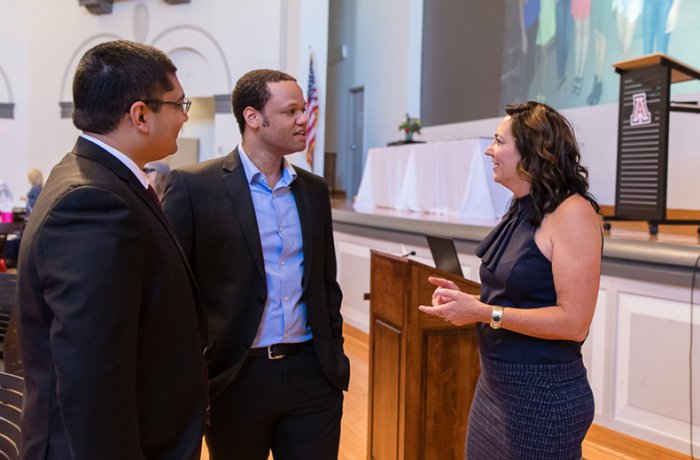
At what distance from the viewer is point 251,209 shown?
210cm

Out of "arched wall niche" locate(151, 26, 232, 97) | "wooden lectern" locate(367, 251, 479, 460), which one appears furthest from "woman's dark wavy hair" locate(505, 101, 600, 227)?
"arched wall niche" locate(151, 26, 232, 97)

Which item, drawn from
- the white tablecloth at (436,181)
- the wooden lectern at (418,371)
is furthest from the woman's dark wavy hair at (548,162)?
the white tablecloth at (436,181)

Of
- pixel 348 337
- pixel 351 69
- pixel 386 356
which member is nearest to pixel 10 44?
pixel 351 69

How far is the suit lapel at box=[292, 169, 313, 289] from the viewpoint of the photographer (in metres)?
2.15

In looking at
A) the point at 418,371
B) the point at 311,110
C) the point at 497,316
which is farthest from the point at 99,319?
the point at 311,110

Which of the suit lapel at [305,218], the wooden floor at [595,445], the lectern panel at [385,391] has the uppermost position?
the suit lapel at [305,218]

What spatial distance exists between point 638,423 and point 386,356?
1.69 m

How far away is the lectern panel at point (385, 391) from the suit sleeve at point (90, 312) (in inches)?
65.3

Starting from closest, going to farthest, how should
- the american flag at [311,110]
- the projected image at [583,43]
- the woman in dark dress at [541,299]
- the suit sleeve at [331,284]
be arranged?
the woman in dark dress at [541,299], the suit sleeve at [331,284], the projected image at [583,43], the american flag at [311,110]

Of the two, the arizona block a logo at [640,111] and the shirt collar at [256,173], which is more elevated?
the arizona block a logo at [640,111]

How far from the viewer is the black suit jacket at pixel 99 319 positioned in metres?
1.16

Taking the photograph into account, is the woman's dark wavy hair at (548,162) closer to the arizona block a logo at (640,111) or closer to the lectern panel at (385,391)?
the lectern panel at (385,391)

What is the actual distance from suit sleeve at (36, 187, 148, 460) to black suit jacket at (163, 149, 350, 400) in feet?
2.67

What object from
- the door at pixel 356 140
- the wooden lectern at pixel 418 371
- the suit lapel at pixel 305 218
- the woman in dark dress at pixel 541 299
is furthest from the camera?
the door at pixel 356 140
